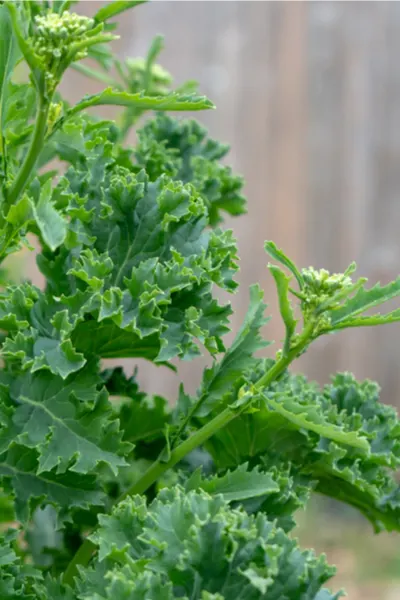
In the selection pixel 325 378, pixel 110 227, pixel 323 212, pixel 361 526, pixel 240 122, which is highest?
Answer: pixel 240 122

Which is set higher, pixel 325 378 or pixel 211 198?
pixel 211 198

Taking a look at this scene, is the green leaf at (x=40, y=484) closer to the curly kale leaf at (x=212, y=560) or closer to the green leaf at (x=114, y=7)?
the curly kale leaf at (x=212, y=560)

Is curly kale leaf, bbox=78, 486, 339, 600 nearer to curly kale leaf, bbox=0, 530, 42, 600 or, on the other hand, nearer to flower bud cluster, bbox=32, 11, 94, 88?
curly kale leaf, bbox=0, 530, 42, 600

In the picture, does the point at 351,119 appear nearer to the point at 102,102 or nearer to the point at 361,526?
the point at 361,526

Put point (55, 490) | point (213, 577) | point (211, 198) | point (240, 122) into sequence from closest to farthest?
point (213, 577), point (55, 490), point (211, 198), point (240, 122)

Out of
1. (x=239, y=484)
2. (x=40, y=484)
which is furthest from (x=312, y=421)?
(x=40, y=484)

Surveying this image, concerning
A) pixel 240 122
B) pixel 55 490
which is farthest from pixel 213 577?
pixel 240 122

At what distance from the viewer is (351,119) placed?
210cm

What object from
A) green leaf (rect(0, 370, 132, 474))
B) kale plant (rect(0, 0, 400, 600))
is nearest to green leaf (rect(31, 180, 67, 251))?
kale plant (rect(0, 0, 400, 600))

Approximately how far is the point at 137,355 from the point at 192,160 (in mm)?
228

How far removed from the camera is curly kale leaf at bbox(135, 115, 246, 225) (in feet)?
2.39

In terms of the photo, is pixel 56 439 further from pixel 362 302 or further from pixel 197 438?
pixel 362 302

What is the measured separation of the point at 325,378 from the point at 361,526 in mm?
364

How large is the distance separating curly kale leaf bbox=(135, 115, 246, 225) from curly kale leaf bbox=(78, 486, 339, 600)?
0.97ft
